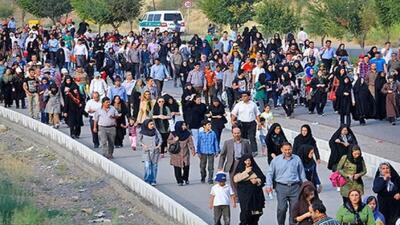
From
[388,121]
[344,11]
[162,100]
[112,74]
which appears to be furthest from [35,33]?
[162,100]

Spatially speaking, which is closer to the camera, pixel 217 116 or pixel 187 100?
pixel 217 116

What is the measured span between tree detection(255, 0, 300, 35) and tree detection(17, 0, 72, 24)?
20.4 metres

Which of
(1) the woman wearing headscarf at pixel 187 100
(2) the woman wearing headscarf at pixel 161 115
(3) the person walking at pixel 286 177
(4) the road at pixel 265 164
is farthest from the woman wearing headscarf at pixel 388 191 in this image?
(1) the woman wearing headscarf at pixel 187 100

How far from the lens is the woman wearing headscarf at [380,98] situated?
89.8ft

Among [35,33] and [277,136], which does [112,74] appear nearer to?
[35,33]

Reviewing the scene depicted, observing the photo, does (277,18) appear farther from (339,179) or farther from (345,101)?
(339,179)

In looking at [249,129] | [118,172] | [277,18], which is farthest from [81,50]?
[118,172]

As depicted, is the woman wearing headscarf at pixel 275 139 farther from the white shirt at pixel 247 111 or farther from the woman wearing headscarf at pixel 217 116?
the woman wearing headscarf at pixel 217 116

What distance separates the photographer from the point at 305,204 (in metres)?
12.7

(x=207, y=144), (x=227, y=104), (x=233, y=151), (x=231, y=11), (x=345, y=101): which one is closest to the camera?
(x=233, y=151)

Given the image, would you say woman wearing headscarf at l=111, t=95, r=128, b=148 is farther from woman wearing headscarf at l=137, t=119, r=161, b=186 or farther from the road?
woman wearing headscarf at l=137, t=119, r=161, b=186

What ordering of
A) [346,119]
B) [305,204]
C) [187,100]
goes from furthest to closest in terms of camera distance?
[346,119] → [187,100] → [305,204]

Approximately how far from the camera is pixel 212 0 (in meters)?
52.4

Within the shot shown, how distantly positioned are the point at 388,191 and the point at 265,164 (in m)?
7.00
